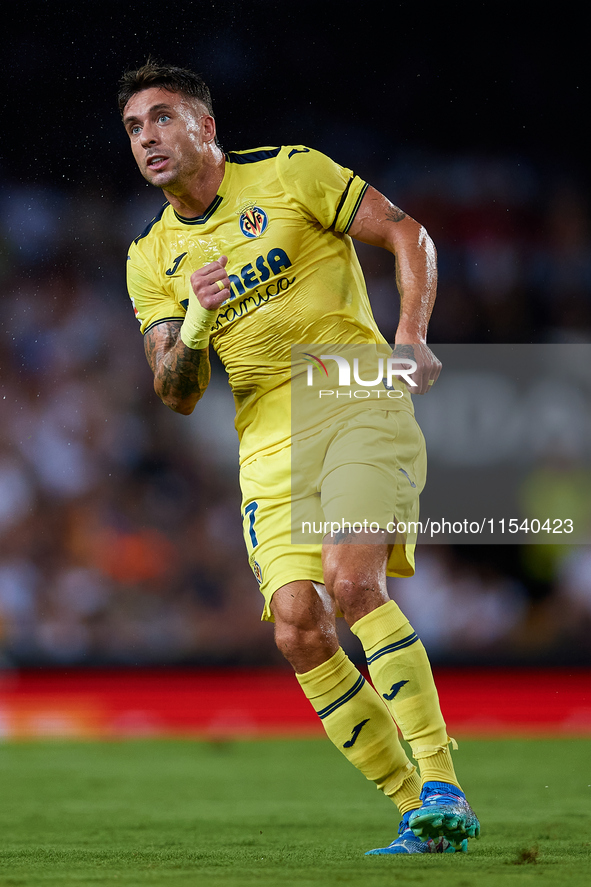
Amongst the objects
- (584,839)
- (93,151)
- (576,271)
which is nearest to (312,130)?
(93,151)

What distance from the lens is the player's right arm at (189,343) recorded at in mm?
3295

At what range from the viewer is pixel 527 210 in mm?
10852

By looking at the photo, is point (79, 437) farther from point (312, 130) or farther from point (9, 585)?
point (312, 130)

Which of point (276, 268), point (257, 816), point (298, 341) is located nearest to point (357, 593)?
point (298, 341)

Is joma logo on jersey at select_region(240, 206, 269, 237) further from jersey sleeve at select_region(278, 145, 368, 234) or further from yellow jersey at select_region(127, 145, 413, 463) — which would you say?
jersey sleeve at select_region(278, 145, 368, 234)

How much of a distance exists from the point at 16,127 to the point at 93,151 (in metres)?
0.84

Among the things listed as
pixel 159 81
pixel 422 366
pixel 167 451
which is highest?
pixel 167 451

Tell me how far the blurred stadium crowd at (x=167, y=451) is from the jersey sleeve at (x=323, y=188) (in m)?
6.45

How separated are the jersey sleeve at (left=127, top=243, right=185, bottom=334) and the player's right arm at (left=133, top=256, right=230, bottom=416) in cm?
3

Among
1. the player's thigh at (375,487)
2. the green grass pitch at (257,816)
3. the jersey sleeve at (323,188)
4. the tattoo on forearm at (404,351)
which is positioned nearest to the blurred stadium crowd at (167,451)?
the green grass pitch at (257,816)

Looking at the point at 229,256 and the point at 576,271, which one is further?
the point at 576,271

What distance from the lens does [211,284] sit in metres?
3.29

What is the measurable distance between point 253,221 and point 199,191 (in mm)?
228

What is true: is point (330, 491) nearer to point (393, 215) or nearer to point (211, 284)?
point (211, 284)
